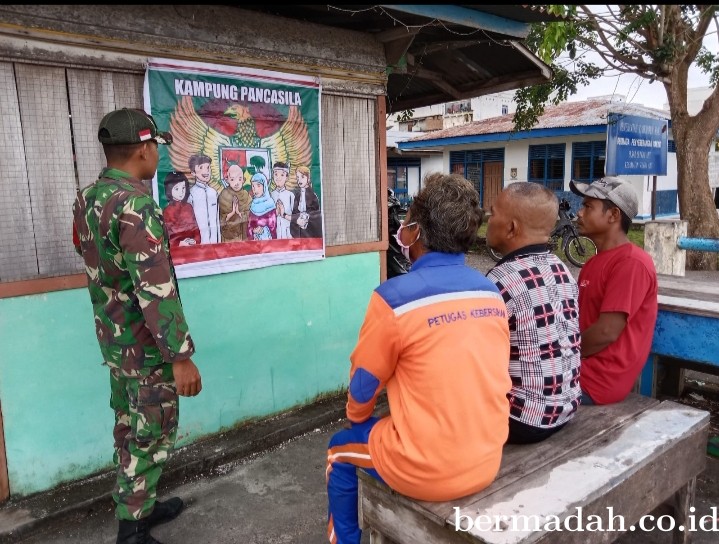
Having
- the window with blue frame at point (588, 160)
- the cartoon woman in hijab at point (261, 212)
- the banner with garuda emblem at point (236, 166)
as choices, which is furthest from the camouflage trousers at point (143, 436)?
the window with blue frame at point (588, 160)

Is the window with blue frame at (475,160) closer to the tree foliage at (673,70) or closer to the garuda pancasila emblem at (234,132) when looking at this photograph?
the tree foliage at (673,70)

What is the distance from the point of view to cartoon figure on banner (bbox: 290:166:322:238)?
391cm

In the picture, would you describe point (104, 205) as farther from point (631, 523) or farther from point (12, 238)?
point (631, 523)

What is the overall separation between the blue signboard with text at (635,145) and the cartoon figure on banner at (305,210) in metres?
3.04

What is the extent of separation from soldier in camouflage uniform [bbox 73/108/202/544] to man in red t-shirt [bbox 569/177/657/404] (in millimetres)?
1857

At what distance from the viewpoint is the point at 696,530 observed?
9.56ft

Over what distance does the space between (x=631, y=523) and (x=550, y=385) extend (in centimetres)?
64

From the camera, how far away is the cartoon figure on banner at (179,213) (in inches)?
130

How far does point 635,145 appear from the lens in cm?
594

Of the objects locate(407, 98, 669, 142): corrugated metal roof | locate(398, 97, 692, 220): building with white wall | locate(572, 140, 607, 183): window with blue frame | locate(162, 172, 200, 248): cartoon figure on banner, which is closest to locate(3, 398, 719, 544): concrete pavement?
locate(162, 172, 200, 248): cartoon figure on banner

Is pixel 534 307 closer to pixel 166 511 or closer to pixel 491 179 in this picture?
pixel 166 511

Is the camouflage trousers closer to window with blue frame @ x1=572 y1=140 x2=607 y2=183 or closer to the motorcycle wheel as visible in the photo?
the motorcycle wheel

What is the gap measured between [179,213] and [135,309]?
1007mm

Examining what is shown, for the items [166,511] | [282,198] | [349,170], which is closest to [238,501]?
[166,511]
